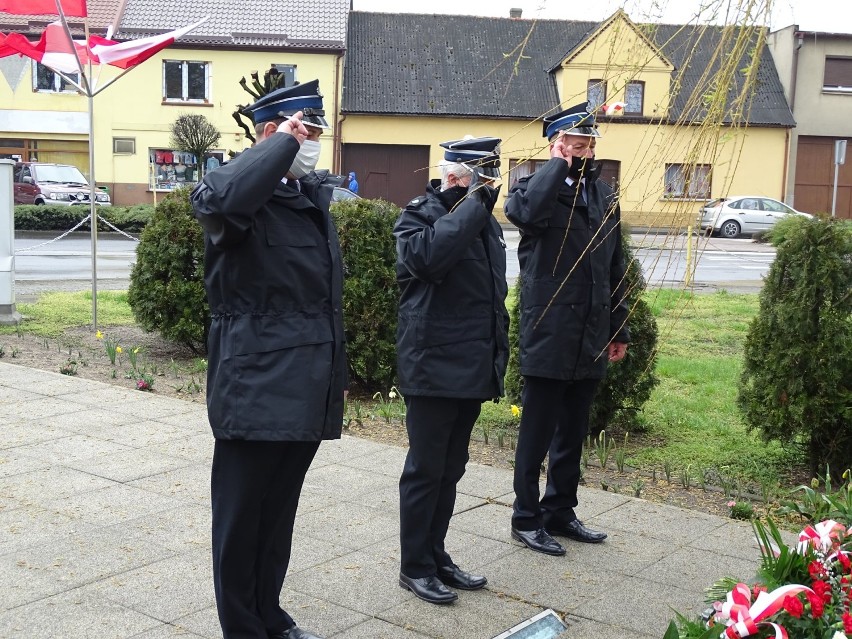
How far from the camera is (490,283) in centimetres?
443

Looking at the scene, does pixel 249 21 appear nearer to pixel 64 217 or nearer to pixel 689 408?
pixel 64 217

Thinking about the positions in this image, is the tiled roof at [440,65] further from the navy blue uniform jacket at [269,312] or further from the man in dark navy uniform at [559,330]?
the navy blue uniform jacket at [269,312]

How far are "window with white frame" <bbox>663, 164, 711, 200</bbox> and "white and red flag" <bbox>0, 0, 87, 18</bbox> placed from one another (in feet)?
35.5

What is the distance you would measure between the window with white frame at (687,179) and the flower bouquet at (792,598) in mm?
1317

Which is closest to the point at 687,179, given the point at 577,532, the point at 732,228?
the point at 577,532

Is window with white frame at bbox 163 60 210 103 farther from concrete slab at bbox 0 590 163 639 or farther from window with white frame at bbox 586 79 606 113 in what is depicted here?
window with white frame at bbox 586 79 606 113

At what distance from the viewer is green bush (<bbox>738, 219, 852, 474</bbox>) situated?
581 centimetres

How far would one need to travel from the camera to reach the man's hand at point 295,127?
3428 mm

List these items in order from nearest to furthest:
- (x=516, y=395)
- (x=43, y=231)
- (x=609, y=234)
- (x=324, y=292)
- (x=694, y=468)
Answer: (x=324, y=292) < (x=609, y=234) < (x=694, y=468) < (x=516, y=395) < (x=43, y=231)

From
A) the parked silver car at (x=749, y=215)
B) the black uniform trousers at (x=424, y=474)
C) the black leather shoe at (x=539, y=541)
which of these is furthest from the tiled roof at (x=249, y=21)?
the black uniform trousers at (x=424, y=474)

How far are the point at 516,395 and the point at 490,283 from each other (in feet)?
9.54

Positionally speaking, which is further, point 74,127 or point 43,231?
point 74,127

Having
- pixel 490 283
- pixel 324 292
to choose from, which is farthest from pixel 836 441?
pixel 324 292

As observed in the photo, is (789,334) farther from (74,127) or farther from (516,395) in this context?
(74,127)
